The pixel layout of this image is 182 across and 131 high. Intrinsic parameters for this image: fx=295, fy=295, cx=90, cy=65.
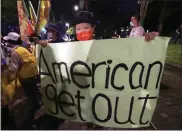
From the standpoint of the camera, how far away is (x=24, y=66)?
5.02 meters

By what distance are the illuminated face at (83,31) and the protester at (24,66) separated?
123 centimetres

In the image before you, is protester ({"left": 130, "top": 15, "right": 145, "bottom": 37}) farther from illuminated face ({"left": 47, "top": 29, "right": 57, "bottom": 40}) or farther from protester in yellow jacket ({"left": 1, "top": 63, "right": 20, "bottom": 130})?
protester in yellow jacket ({"left": 1, "top": 63, "right": 20, "bottom": 130})

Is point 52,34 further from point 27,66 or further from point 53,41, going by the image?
point 27,66

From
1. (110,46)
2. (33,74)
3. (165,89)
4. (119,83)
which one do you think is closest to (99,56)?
(110,46)

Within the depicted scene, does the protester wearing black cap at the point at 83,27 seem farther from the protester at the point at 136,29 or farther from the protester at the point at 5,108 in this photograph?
the protester at the point at 136,29

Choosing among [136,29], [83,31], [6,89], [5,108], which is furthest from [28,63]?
[136,29]

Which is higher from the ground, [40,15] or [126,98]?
[40,15]

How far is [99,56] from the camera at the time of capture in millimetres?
3482

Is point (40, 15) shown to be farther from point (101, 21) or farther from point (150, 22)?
point (101, 21)

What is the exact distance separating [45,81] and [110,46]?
98 centimetres

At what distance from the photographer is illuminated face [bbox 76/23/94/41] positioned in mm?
4027

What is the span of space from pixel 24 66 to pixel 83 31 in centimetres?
149

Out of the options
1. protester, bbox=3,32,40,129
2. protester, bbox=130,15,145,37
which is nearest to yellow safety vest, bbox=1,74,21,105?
protester, bbox=3,32,40,129

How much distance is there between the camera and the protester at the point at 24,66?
186 inches
